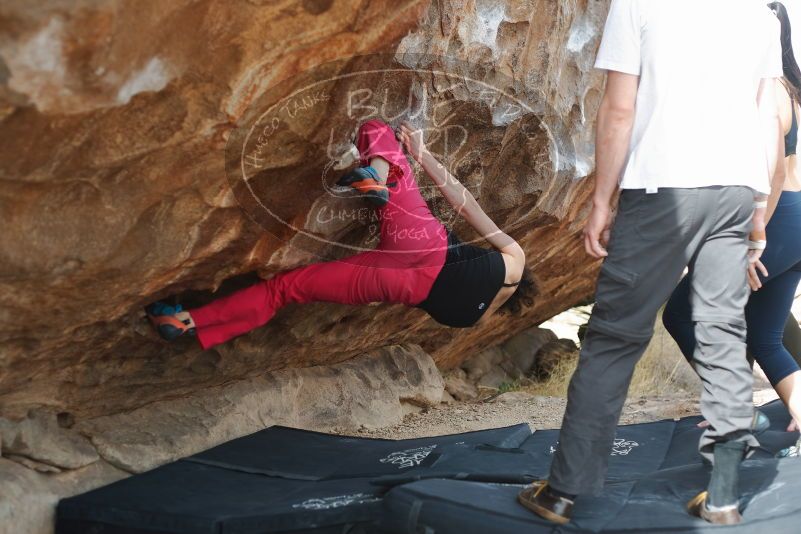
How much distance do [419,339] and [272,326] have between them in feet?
5.05

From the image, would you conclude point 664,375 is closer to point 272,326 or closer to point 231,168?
point 272,326

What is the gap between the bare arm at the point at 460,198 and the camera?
12.0ft

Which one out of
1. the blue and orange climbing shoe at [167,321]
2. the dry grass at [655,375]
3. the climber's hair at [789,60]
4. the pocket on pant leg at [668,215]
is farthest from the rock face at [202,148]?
the dry grass at [655,375]

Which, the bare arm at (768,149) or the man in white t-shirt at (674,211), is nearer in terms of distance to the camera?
the man in white t-shirt at (674,211)

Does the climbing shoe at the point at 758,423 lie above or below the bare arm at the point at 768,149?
below

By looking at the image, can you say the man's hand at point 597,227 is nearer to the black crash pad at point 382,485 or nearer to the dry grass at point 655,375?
the black crash pad at point 382,485

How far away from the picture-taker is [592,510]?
2.74 metres

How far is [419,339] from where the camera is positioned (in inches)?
213

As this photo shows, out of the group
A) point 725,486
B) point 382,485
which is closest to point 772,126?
point 725,486

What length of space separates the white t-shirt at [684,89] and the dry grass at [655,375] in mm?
4124

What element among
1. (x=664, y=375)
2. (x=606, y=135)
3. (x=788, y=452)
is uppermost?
(x=606, y=135)

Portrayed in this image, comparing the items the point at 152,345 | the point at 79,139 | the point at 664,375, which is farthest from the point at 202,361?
the point at 664,375

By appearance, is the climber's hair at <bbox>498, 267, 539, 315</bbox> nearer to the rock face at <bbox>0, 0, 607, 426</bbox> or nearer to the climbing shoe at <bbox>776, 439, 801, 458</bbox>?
the rock face at <bbox>0, 0, 607, 426</bbox>

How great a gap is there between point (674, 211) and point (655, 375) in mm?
4762
